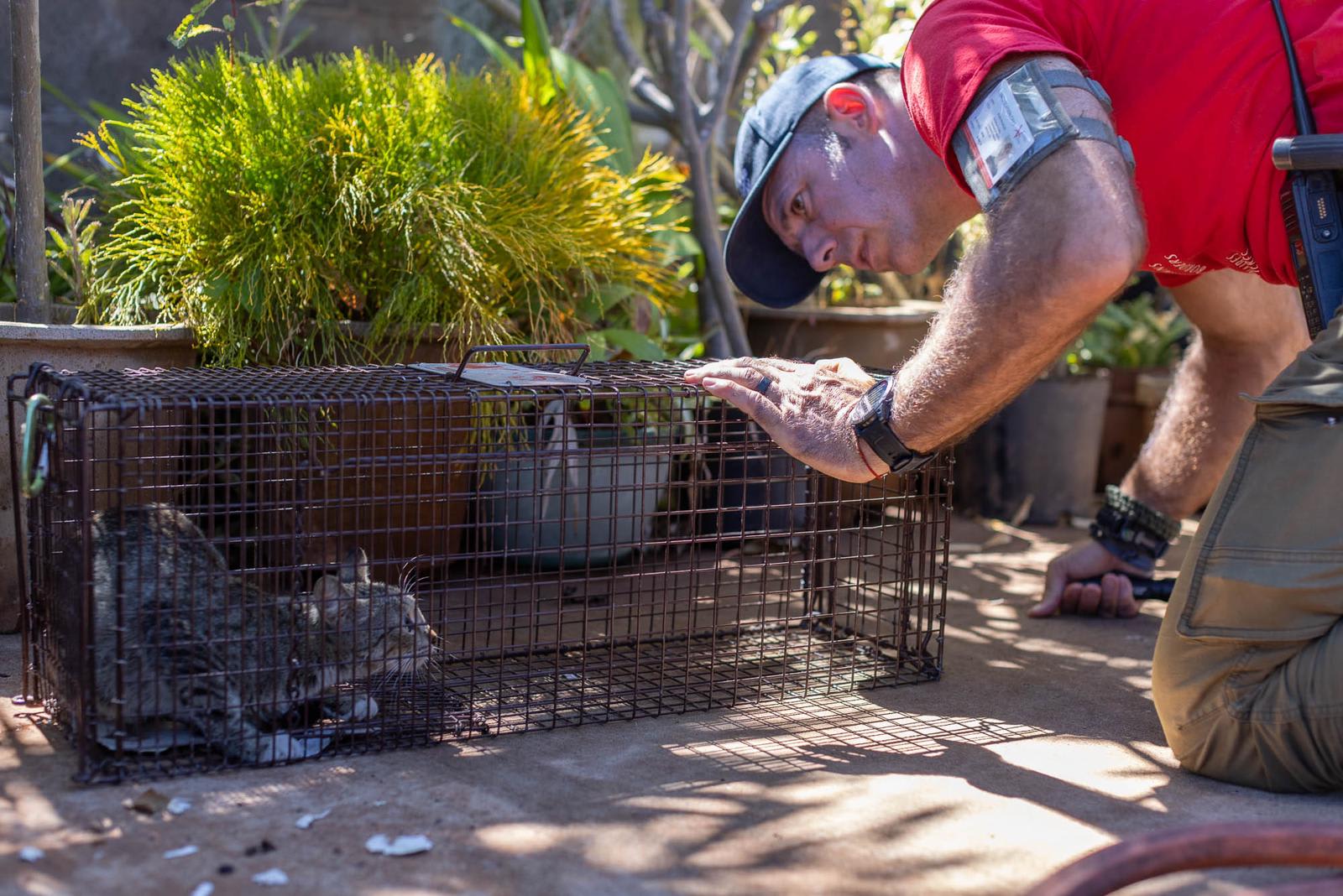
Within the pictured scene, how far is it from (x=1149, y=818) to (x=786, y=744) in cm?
56

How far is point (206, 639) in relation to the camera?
173 cm

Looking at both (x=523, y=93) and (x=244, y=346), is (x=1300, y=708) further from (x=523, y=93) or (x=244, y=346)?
(x=523, y=93)

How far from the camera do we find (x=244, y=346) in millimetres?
2469

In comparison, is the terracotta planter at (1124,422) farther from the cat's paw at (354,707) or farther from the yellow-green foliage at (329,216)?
the cat's paw at (354,707)

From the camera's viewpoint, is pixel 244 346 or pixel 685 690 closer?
pixel 685 690

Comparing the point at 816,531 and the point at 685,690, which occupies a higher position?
the point at 816,531

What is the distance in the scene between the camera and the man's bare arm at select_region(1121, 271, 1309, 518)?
101 inches

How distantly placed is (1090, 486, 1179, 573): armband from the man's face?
91 centimetres

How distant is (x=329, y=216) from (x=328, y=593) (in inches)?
38.1

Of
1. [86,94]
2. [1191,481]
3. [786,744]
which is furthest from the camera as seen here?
[86,94]

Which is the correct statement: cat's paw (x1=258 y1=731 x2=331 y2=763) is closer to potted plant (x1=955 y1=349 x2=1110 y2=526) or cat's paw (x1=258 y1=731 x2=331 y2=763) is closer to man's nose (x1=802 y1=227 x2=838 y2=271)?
man's nose (x1=802 y1=227 x2=838 y2=271)

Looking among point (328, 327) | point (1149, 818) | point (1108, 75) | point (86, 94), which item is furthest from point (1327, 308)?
point (86, 94)

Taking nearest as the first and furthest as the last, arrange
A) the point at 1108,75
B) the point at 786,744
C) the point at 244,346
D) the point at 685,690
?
the point at 1108,75
the point at 786,744
the point at 685,690
the point at 244,346

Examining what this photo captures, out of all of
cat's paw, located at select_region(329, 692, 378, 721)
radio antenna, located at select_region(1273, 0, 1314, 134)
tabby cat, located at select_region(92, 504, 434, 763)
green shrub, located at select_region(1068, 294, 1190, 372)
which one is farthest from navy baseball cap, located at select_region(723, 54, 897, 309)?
green shrub, located at select_region(1068, 294, 1190, 372)
